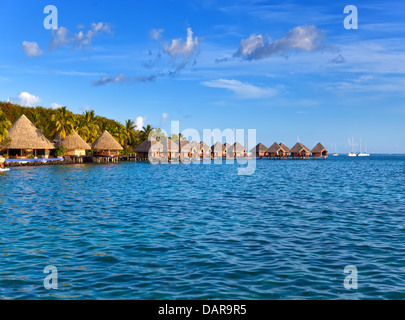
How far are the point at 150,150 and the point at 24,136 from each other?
33492 millimetres

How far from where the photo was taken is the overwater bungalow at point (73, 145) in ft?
223

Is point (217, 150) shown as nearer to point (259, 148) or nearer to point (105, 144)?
point (259, 148)

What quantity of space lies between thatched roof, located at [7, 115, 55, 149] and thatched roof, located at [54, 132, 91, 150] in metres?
7.06

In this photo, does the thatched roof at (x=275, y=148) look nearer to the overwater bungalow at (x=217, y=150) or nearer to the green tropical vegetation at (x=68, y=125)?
the overwater bungalow at (x=217, y=150)

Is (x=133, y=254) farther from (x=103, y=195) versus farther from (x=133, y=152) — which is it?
(x=133, y=152)

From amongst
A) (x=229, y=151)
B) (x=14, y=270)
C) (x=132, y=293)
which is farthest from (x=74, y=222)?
(x=229, y=151)

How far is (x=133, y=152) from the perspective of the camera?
314 ft

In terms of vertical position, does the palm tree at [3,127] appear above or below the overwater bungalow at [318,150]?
above

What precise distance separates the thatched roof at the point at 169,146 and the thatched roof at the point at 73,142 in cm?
2258

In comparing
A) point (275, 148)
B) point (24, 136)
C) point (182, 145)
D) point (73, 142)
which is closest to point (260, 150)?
point (275, 148)

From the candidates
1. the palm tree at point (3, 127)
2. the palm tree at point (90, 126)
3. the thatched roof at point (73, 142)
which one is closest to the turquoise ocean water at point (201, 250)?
the palm tree at point (3, 127)

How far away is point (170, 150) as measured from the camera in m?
90.9

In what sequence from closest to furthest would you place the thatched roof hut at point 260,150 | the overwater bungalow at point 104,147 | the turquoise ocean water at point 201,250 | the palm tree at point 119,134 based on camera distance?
the turquoise ocean water at point 201,250, the overwater bungalow at point 104,147, the palm tree at point 119,134, the thatched roof hut at point 260,150
